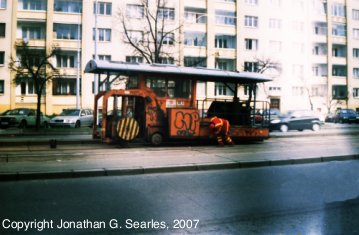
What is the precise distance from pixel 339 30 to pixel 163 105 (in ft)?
18.7

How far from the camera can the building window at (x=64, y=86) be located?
24.6 m

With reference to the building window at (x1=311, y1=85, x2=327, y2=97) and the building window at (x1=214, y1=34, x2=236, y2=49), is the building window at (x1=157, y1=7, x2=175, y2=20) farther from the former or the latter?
the building window at (x1=311, y1=85, x2=327, y2=97)

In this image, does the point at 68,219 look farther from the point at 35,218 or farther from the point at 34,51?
the point at 34,51

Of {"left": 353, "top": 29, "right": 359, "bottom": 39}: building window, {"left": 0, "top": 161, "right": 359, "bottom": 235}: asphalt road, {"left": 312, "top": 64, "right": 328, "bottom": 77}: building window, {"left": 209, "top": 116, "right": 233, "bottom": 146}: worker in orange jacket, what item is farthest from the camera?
{"left": 209, "top": 116, "right": 233, "bottom": 146}: worker in orange jacket

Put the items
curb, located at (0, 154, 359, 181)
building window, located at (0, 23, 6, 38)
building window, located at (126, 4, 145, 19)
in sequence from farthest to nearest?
1. building window, located at (0, 23, 6, 38)
2. building window, located at (126, 4, 145, 19)
3. curb, located at (0, 154, 359, 181)

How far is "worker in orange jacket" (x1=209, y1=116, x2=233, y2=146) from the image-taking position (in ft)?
28.1

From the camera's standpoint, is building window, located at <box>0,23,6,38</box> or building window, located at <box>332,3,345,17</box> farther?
building window, located at <box>0,23,6,38</box>

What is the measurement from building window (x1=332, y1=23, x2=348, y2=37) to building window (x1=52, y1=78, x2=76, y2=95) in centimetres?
2334

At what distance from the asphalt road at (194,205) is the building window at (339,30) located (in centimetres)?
149

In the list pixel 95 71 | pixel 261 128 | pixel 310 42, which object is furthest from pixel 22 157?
pixel 261 128

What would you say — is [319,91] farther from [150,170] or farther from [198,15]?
[150,170]

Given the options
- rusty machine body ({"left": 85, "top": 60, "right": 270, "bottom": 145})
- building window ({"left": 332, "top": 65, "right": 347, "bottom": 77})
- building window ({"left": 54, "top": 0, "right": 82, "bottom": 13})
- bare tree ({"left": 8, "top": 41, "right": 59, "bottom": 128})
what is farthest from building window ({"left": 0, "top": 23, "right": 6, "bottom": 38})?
building window ({"left": 332, "top": 65, "right": 347, "bottom": 77})

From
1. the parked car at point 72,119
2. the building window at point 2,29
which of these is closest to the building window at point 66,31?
the building window at point 2,29

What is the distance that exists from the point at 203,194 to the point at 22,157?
4.08 meters
